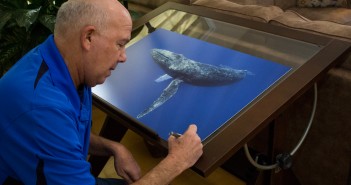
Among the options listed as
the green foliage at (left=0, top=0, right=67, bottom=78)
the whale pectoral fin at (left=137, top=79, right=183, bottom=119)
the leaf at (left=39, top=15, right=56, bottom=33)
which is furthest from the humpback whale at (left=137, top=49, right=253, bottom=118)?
the green foliage at (left=0, top=0, right=67, bottom=78)

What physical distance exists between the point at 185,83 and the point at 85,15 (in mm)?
477

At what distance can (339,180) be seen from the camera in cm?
157

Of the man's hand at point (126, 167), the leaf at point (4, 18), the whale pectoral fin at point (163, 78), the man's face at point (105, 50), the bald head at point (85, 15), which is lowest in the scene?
the man's hand at point (126, 167)

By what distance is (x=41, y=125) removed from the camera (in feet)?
2.70

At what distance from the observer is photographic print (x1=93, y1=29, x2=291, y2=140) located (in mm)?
1095

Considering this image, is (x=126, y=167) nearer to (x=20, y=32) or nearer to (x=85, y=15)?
(x=85, y=15)

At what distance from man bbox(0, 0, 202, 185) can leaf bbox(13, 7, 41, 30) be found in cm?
88

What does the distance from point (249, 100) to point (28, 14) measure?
126 cm

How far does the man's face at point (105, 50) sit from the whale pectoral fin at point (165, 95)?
0.21 m

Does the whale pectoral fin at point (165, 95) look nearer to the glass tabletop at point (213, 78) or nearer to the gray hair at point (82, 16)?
the glass tabletop at point (213, 78)

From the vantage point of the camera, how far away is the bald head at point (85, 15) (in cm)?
90

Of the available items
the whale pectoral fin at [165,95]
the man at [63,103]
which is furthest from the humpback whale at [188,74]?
the man at [63,103]

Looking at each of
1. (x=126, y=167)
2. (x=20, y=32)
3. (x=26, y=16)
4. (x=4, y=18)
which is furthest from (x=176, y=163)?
(x=20, y=32)

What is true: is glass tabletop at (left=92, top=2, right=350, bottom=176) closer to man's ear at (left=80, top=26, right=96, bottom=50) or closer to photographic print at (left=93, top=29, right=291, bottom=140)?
photographic print at (left=93, top=29, right=291, bottom=140)
